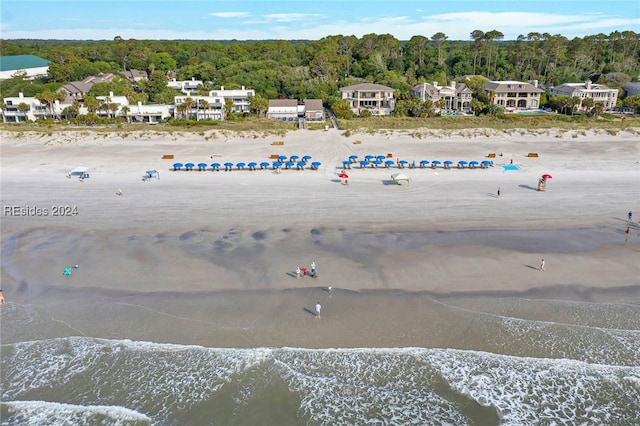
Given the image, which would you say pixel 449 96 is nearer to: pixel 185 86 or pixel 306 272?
pixel 185 86

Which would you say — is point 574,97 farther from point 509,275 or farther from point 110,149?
point 110,149

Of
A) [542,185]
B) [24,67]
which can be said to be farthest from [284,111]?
[24,67]

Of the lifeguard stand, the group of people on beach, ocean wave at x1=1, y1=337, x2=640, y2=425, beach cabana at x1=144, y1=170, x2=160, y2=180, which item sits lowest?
ocean wave at x1=1, y1=337, x2=640, y2=425

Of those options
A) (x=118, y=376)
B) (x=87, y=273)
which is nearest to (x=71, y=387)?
(x=118, y=376)

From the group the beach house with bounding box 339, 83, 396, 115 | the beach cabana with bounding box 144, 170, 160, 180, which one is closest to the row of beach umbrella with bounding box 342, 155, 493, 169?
the beach cabana with bounding box 144, 170, 160, 180

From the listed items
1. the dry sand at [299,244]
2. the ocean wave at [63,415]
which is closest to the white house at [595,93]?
the dry sand at [299,244]

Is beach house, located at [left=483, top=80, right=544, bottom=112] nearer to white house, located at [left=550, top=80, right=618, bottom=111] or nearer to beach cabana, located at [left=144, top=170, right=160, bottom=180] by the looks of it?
white house, located at [left=550, top=80, right=618, bottom=111]
